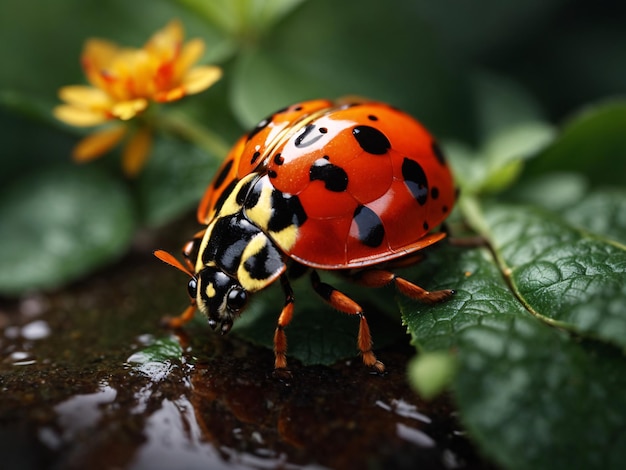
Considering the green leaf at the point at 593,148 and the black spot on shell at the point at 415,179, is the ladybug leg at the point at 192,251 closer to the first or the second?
the black spot on shell at the point at 415,179

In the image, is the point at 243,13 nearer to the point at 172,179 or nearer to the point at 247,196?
the point at 172,179

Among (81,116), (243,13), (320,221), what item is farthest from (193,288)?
A: (243,13)

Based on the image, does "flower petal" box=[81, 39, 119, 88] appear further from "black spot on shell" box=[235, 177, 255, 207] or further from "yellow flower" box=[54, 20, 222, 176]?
"black spot on shell" box=[235, 177, 255, 207]

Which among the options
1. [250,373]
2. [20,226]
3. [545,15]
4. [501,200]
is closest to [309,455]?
[250,373]

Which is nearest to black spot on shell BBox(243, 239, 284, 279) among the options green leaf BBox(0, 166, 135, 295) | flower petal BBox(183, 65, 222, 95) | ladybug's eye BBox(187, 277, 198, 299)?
ladybug's eye BBox(187, 277, 198, 299)

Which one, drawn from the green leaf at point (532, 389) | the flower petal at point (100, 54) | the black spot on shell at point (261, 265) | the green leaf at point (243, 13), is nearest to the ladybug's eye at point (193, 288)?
the black spot on shell at point (261, 265)

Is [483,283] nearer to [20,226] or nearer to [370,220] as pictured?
[370,220]
